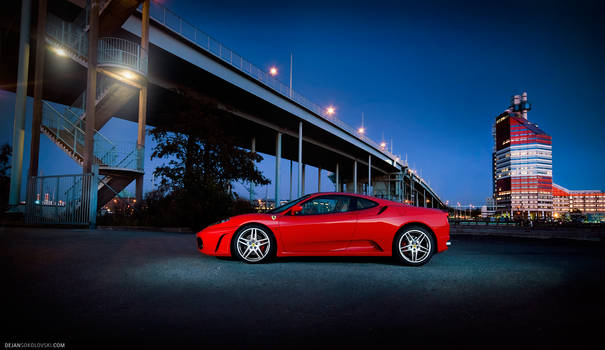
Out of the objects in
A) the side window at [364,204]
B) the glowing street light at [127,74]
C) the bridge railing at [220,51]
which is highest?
the bridge railing at [220,51]

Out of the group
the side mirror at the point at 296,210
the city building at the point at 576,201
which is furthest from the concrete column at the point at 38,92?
the city building at the point at 576,201

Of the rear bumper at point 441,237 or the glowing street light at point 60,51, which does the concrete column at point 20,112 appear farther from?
the rear bumper at point 441,237

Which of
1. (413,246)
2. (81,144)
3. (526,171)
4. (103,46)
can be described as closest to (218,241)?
(413,246)

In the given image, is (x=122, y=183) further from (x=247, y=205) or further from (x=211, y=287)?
(x=211, y=287)

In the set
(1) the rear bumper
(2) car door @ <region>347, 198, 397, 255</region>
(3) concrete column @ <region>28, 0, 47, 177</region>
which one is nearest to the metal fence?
(3) concrete column @ <region>28, 0, 47, 177</region>

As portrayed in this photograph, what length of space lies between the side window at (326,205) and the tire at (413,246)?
0.99 m

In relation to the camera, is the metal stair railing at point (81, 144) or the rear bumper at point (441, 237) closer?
the rear bumper at point (441, 237)

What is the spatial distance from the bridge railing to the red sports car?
55.3ft

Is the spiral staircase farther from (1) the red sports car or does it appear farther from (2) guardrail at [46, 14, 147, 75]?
(1) the red sports car

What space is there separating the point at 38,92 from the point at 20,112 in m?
1.36

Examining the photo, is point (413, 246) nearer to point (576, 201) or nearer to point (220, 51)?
point (220, 51)

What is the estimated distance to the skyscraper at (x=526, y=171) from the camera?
144m

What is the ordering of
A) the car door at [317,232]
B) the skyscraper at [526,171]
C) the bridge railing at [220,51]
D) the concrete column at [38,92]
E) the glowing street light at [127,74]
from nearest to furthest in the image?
the car door at [317,232] < the concrete column at [38,92] < the glowing street light at [127,74] < the bridge railing at [220,51] < the skyscraper at [526,171]

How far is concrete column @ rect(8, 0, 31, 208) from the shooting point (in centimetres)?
1502
